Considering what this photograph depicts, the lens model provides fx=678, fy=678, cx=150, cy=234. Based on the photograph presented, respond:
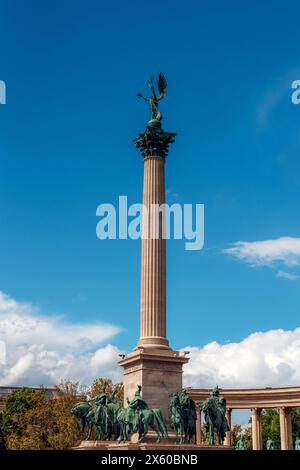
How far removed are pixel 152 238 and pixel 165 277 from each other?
3262 millimetres

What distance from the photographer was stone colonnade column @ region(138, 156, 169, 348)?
51906 millimetres

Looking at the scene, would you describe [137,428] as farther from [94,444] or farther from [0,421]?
[0,421]

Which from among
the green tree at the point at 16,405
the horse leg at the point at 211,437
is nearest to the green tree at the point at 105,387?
the green tree at the point at 16,405

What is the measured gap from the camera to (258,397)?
3159 inches

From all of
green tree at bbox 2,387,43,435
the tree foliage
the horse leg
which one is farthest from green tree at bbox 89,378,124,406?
the horse leg

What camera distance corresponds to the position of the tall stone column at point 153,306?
4919cm

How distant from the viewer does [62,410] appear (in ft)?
242

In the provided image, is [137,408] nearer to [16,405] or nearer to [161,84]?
[161,84]

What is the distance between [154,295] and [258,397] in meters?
33.5

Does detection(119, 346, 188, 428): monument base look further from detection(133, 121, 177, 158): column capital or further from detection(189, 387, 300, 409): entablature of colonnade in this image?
detection(189, 387, 300, 409): entablature of colonnade

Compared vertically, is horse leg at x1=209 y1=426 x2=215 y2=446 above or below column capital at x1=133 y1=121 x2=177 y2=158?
below

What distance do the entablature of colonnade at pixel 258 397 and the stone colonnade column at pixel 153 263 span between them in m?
29.2
